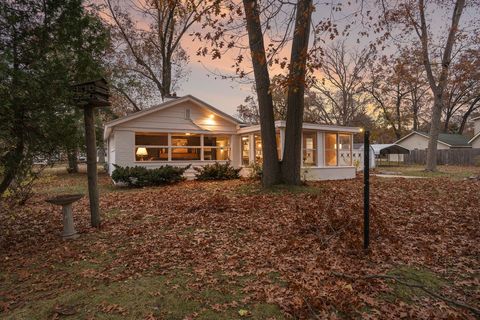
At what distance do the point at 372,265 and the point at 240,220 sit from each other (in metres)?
2.94

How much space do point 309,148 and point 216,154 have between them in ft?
17.6

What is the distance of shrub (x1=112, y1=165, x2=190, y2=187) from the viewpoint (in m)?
12.9

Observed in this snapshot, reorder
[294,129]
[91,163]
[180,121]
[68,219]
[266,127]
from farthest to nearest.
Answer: [180,121], [266,127], [294,129], [91,163], [68,219]

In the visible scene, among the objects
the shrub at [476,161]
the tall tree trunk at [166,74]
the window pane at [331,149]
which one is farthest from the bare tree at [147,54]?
the shrub at [476,161]

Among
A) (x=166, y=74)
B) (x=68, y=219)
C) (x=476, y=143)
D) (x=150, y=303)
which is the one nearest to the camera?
(x=150, y=303)

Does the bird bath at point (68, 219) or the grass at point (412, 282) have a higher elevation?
the bird bath at point (68, 219)

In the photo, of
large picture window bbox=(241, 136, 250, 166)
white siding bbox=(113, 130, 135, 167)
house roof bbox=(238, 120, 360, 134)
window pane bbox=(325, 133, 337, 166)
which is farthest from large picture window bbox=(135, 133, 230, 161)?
window pane bbox=(325, 133, 337, 166)

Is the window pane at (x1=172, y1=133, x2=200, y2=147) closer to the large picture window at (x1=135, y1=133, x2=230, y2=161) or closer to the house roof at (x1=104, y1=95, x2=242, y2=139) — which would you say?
the large picture window at (x1=135, y1=133, x2=230, y2=161)

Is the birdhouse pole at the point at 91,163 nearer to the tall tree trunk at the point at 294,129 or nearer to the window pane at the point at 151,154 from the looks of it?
the tall tree trunk at the point at 294,129

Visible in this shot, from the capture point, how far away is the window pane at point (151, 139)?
15393mm

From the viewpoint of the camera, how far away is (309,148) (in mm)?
16469

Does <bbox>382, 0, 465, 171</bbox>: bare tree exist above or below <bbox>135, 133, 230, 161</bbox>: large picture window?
above

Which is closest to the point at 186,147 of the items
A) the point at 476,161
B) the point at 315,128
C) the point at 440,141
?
the point at 315,128

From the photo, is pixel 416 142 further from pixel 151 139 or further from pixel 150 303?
pixel 150 303
